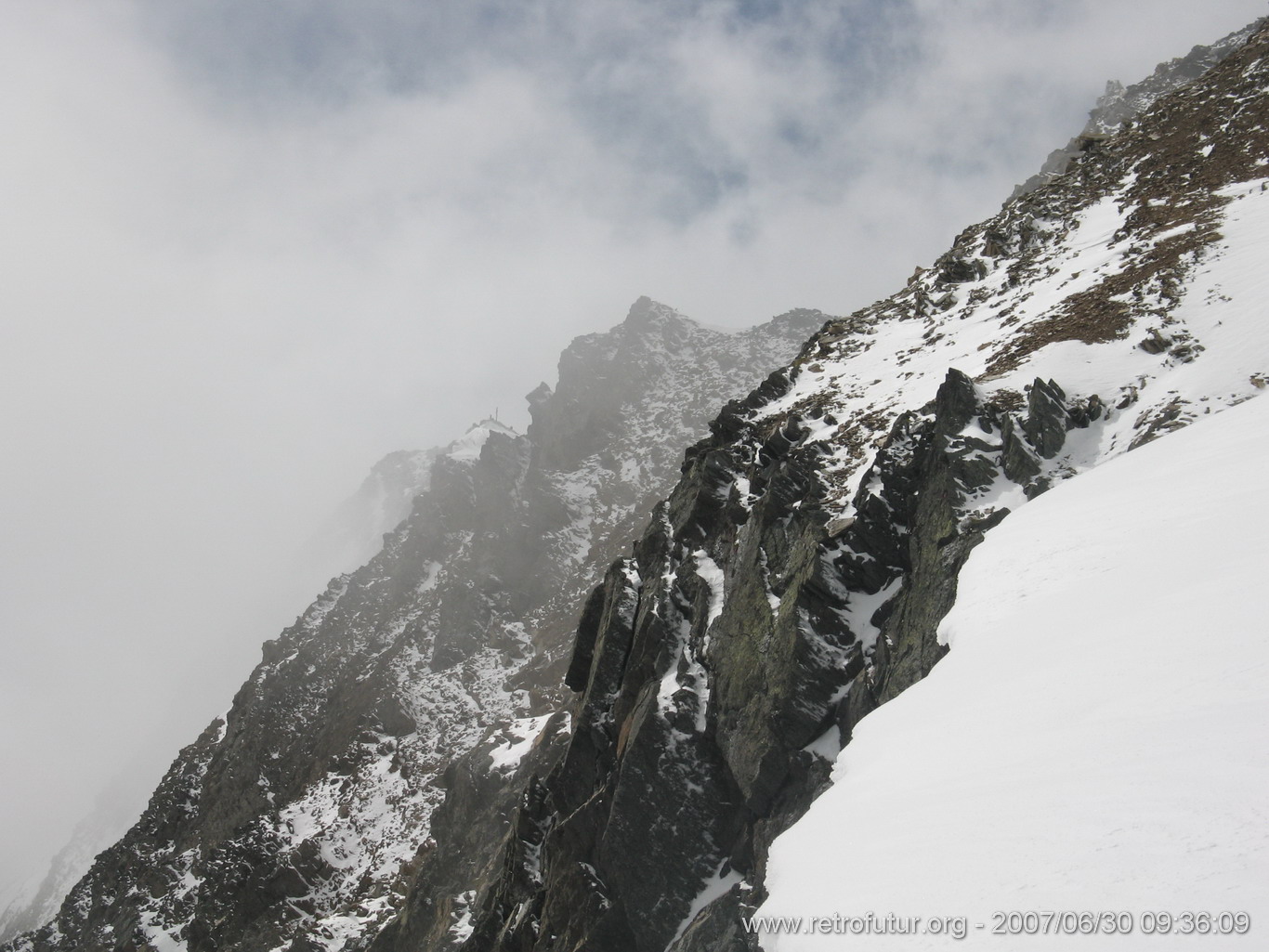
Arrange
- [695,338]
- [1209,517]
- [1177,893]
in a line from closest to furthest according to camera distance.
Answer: [1177,893]
[1209,517]
[695,338]

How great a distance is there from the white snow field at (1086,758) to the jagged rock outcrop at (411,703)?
39.3m

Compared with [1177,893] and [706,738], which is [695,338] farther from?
[1177,893]

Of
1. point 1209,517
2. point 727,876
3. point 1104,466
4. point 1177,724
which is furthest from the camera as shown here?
point 727,876

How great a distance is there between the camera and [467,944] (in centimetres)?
2720

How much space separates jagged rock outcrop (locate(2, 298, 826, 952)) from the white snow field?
39292 mm

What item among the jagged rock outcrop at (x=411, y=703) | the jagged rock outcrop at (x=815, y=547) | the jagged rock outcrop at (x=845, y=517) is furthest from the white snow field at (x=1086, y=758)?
the jagged rock outcrop at (x=411, y=703)

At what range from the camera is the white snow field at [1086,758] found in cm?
470

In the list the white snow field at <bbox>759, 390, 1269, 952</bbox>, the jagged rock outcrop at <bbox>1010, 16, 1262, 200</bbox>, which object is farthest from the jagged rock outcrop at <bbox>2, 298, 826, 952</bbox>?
the jagged rock outcrop at <bbox>1010, 16, 1262, 200</bbox>

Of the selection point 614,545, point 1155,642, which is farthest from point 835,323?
point 614,545

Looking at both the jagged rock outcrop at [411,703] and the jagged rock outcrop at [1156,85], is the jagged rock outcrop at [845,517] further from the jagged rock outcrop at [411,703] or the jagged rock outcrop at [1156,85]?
the jagged rock outcrop at [1156,85]

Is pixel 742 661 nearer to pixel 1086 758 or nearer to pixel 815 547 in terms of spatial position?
pixel 815 547

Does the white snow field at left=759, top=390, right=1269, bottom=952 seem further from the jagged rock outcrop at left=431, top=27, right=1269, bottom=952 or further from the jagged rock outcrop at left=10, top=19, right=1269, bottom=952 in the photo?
the jagged rock outcrop at left=431, top=27, right=1269, bottom=952

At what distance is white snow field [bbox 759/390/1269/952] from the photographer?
470 cm

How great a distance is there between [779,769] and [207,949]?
2138 inches
